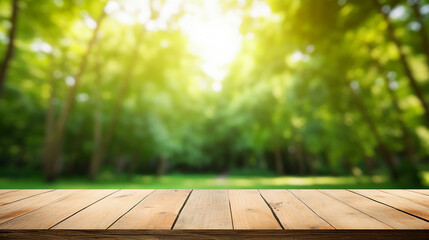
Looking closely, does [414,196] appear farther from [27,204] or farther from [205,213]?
[27,204]

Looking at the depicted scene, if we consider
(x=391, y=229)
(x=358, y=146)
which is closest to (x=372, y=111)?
(x=358, y=146)

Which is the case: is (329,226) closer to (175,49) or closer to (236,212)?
(236,212)

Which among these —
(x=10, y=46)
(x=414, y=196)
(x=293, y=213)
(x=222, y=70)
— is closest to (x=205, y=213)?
(x=293, y=213)

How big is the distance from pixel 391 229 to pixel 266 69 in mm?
8975

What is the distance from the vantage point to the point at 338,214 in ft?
5.86

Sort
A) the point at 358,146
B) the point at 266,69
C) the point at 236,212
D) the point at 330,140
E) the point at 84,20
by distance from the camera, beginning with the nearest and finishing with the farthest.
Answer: the point at 236,212 < the point at 266,69 < the point at 84,20 < the point at 358,146 < the point at 330,140

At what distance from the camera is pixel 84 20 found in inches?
551

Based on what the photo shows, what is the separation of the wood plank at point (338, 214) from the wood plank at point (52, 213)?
161 cm

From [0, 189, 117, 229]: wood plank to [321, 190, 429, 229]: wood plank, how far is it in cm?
193

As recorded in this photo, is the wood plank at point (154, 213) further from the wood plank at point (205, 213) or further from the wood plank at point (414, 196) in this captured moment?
the wood plank at point (414, 196)

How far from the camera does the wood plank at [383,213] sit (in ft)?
5.09

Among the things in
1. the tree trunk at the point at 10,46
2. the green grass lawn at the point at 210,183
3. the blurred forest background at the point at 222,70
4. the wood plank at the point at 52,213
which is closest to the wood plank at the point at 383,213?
the wood plank at the point at 52,213

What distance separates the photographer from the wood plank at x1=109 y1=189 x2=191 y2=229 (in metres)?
1.54

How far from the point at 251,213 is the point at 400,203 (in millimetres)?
1286
